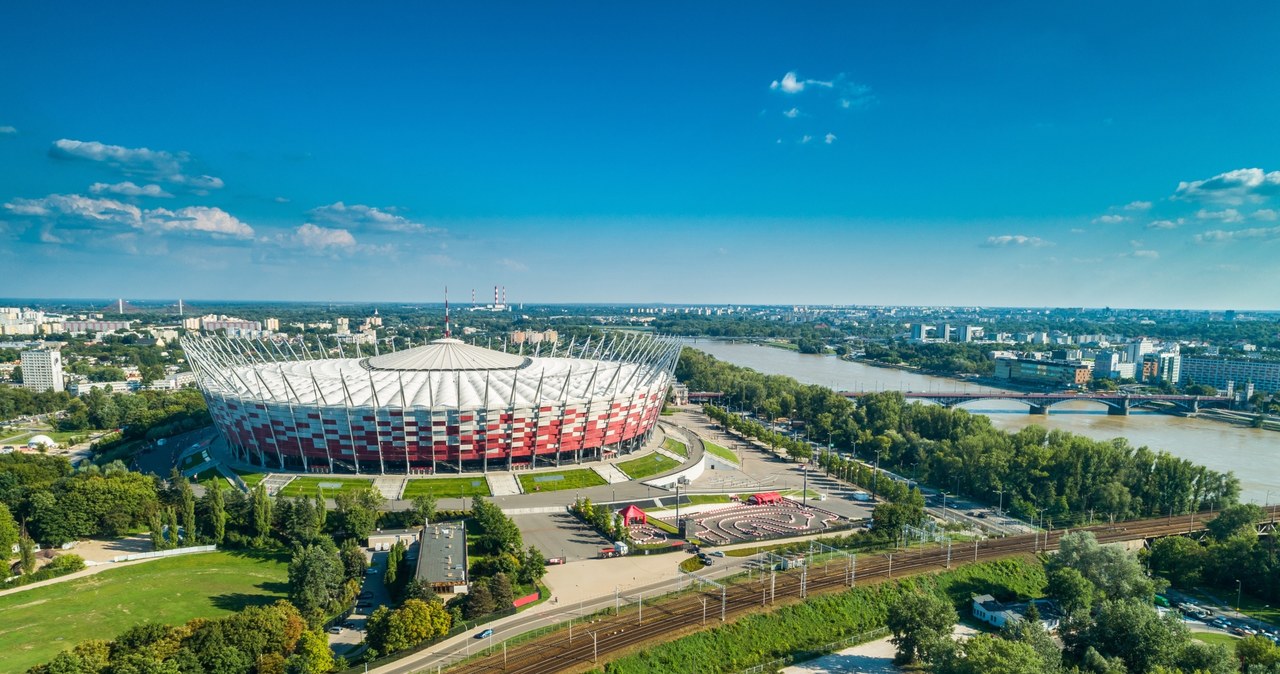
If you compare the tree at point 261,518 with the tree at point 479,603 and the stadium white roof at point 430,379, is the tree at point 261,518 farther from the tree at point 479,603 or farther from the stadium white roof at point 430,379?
the tree at point 479,603

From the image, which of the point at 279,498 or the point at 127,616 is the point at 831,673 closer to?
the point at 127,616

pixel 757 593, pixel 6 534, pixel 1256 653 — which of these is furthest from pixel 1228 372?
pixel 6 534

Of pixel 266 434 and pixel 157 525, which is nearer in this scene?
pixel 157 525

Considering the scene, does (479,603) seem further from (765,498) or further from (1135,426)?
(1135,426)

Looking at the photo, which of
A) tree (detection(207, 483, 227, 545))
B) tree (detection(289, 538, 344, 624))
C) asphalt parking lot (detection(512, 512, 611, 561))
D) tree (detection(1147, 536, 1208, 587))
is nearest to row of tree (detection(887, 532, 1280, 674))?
tree (detection(1147, 536, 1208, 587))

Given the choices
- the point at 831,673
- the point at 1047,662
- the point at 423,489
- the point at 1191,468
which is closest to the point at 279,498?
the point at 423,489

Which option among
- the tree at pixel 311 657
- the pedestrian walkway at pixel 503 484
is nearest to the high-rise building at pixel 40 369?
the pedestrian walkway at pixel 503 484
